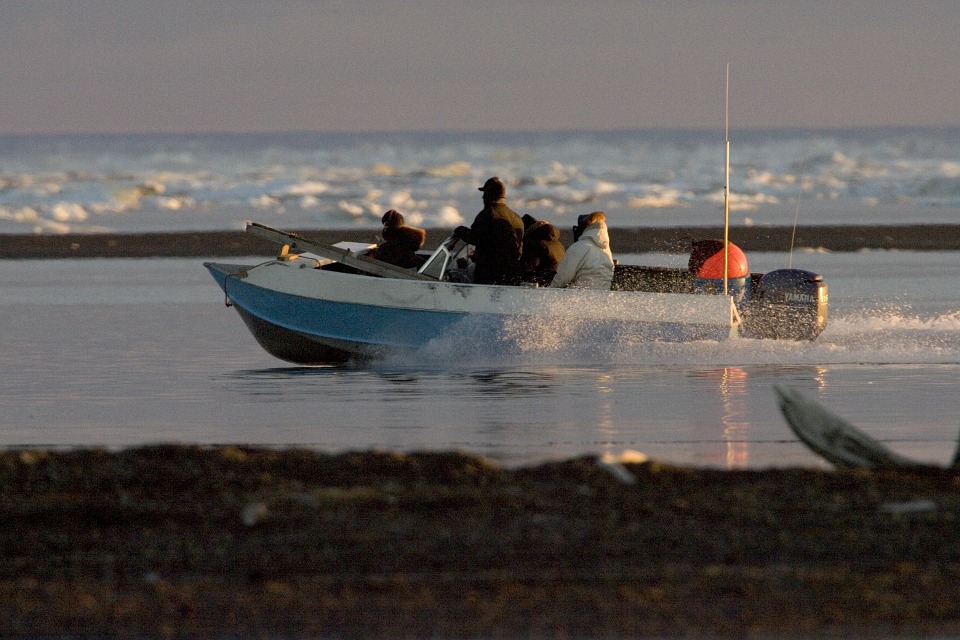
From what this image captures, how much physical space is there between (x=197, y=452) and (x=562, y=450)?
2.13 metres

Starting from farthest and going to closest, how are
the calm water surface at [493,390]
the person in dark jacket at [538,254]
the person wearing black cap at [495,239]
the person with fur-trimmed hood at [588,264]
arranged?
the person in dark jacket at [538,254] < the person with fur-trimmed hood at [588,264] < the person wearing black cap at [495,239] < the calm water surface at [493,390]

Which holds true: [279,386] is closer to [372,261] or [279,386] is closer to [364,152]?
[372,261]

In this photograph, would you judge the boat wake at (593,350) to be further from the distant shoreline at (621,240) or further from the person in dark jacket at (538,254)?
the distant shoreline at (621,240)

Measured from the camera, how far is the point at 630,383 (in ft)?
44.9

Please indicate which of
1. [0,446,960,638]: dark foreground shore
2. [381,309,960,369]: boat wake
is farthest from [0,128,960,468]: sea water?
[0,446,960,638]: dark foreground shore

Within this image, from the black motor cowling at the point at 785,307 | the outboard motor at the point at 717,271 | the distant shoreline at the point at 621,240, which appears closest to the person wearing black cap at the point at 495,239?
the outboard motor at the point at 717,271

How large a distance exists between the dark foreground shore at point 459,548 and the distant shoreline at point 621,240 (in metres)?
24.1

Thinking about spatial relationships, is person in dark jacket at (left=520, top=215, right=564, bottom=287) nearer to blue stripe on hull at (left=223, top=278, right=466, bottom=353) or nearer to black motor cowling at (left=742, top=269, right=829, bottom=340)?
blue stripe on hull at (left=223, top=278, right=466, bottom=353)

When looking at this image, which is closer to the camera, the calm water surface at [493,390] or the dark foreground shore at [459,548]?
the dark foreground shore at [459,548]

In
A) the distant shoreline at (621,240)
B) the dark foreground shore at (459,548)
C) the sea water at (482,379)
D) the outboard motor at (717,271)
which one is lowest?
the distant shoreline at (621,240)

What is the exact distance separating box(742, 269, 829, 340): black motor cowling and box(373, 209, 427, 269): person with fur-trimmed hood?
2.98 meters

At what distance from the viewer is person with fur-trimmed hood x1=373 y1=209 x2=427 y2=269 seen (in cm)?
1564

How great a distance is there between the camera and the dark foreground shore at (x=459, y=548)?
237 inches

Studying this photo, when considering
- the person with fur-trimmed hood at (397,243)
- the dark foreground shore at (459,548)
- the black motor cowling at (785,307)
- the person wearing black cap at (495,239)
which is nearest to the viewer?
the dark foreground shore at (459,548)
